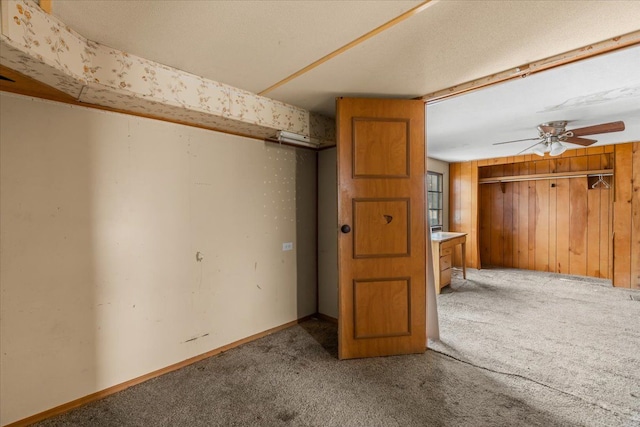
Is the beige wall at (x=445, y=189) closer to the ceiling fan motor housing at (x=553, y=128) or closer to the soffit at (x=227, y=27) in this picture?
the ceiling fan motor housing at (x=553, y=128)

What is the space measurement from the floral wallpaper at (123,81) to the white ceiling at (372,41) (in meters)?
0.07

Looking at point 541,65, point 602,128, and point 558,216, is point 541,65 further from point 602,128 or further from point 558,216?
point 558,216

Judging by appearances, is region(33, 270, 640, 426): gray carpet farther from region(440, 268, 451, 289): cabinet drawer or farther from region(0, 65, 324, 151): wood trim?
region(0, 65, 324, 151): wood trim

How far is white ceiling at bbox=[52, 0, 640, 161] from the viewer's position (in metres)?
1.41

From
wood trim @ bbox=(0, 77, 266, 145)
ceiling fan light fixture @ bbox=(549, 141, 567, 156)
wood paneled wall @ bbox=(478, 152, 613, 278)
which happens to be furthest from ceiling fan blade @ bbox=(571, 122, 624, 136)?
wood trim @ bbox=(0, 77, 266, 145)

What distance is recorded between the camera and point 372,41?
1.68 metres

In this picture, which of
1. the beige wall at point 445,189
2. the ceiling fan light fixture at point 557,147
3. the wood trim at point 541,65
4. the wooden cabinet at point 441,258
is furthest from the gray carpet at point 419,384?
the beige wall at point 445,189

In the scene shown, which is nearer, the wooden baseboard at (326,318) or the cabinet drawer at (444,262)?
the wooden baseboard at (326,318)

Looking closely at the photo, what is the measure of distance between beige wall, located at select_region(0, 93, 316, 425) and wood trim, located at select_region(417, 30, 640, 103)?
1.64 m

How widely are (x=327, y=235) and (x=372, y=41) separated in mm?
2043

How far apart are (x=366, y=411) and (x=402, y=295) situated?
0.94 metres

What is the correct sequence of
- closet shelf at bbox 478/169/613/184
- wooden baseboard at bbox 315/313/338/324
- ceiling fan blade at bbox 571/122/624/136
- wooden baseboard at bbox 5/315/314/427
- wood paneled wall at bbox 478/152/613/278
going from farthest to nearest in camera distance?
wood paneled wall at bbox 478/152/613/278 < closet shelf at bbox 478/169/613/184 < wooden baseboard at bbox 315/313/338/324 < ceiling fan blade at bbox 571/122/624/136 < wooden baseboard at bbox 5/315/314/427

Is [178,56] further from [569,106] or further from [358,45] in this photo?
[569,106]

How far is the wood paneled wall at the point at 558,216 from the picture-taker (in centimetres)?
441
